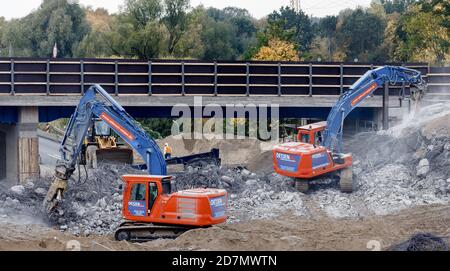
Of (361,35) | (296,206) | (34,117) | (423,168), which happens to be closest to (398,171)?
(423,168)

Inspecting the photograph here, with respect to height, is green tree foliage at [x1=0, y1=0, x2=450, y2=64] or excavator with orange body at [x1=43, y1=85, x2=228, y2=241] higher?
green tree foliage at [x1=0, y1=0, x2=450, y2=64]

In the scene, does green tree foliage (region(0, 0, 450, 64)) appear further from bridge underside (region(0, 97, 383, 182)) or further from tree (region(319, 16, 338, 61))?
bridge underside (region(0, 97, 383, 182))

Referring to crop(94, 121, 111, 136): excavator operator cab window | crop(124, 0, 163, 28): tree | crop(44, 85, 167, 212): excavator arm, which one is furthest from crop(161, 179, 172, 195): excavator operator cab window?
crop(124, 0, 163, 28): tree

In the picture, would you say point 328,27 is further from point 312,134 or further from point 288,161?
point 288,161

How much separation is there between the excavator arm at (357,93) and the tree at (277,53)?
21.0 m

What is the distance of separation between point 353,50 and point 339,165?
1829 inches

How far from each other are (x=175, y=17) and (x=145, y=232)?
38.0 m

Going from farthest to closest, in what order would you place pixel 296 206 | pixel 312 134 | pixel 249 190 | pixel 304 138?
pixel 304 138 < pixel 312 134 < pixel 249 190 < pixel 296 206

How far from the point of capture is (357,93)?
103ft

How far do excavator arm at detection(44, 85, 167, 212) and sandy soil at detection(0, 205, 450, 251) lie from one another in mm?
1926

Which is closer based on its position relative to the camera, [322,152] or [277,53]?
[322,152]

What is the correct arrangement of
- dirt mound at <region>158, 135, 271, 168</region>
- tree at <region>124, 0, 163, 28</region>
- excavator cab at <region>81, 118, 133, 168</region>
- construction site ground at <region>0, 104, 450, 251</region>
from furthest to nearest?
tree at <region>124, 0, 163, 28</region> → dirt mound at <region>158, 135, 271, 168</region> → excavator cab at <region>81, 118, 133, 168</region> → construction site ground at <region>0, 104, 450, 251</region>

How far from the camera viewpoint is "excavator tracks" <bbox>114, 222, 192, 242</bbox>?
76.4ft

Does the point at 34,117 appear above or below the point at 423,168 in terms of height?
above
